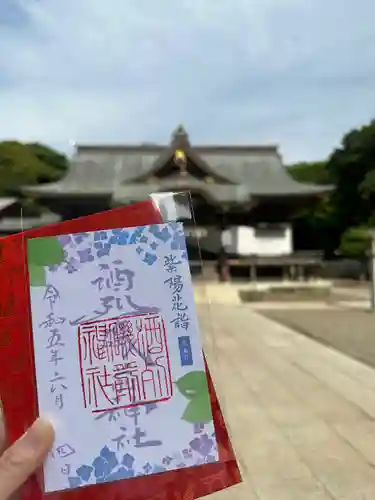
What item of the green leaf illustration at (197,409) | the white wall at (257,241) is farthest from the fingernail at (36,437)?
the white wall at (257,241)

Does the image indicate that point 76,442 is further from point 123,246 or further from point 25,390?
point 123,246

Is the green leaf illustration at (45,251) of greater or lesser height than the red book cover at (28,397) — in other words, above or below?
above

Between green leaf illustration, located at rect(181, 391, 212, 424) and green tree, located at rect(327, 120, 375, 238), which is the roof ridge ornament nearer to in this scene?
green tree, located at rect(327, 120, 375, 238)

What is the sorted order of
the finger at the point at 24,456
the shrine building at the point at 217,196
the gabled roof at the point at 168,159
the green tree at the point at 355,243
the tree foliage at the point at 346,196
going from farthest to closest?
the tree foliage at the point at 346,196 < the green tree at the point at 355,243 < the gabled roof at the point at 168,159 < the shrine building at the point at 217,196 < the finger at the point at 24,456

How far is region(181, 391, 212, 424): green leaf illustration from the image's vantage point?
969mm

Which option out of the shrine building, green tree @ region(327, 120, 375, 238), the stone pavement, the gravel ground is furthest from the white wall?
the stone pavement

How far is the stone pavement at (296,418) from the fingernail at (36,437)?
1.15 feet

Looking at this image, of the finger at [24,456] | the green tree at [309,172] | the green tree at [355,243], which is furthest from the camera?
the green tree at [309,172]

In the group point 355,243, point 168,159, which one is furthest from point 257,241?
point 355,243

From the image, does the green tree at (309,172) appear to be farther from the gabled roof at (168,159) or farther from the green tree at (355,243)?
the gabled roof at (168,159)

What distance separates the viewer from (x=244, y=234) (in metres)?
21.6

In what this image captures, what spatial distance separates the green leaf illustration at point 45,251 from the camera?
0.97 m

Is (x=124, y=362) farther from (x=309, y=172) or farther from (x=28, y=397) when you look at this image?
(x=309, y=172)

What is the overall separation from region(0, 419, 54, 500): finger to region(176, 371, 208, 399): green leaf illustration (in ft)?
0.72
